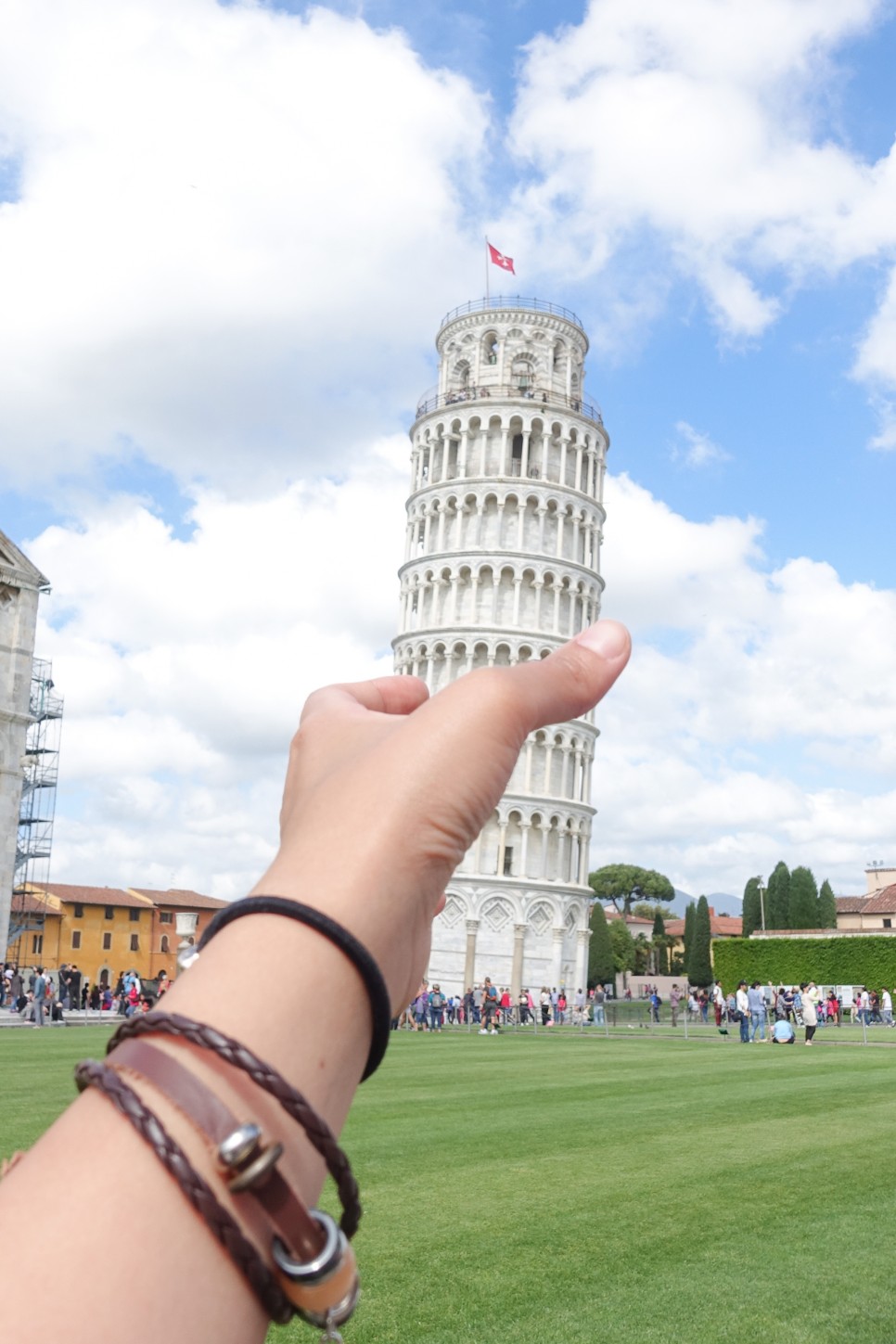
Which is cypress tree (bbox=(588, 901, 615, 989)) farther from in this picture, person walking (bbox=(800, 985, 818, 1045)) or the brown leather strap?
the brown leather strap

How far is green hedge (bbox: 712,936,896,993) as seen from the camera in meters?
51.1

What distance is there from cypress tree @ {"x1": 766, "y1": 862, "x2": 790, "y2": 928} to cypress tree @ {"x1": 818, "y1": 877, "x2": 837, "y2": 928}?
2.14 meters

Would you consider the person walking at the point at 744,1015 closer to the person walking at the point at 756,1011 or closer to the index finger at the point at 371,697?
the person walking at the point at 756,1011

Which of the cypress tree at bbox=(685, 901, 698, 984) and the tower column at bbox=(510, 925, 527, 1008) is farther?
the cypress tree at bbox=(685, 901, 698, 984)

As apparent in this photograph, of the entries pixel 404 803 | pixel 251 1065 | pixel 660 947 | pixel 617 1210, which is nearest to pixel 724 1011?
pixel 617 1210

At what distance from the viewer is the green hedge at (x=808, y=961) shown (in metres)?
51.1

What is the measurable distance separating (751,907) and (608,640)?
300ft

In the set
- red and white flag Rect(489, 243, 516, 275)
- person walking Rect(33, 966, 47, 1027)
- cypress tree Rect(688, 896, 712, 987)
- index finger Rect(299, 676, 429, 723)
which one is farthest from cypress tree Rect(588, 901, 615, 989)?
index finger Rect(299, 676, 429, 723)

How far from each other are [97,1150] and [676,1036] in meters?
32.6

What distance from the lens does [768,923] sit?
81.6m

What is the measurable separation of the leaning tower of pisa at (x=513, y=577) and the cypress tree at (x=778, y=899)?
24630 mm

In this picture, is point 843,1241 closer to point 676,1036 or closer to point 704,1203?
point 704,1203

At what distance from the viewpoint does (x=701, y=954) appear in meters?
79.3

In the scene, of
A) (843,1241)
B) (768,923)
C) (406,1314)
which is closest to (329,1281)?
(406,1314)
